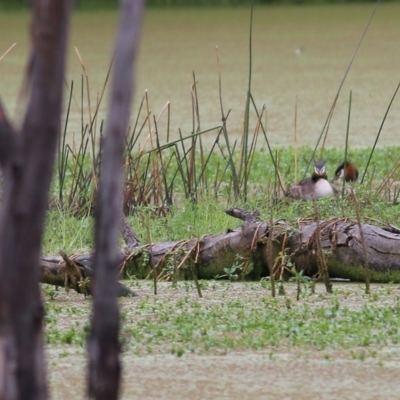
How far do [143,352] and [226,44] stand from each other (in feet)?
22.7

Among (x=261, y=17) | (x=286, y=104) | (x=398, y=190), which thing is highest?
(x=261, y=17)

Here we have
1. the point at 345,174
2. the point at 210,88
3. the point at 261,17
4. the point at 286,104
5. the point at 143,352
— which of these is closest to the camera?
the point at 143,352

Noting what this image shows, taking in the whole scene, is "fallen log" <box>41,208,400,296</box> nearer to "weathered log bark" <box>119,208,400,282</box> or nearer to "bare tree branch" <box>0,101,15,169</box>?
"weathered log bark" <box>119,208,400,282</box>

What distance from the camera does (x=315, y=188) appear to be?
13.3 ft

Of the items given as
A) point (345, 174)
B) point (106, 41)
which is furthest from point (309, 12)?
point (345, 174)

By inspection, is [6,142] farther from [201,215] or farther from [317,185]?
[317,185]

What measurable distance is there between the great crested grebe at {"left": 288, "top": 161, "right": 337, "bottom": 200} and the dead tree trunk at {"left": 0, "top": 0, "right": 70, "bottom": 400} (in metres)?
2.53

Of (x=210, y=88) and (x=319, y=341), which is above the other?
(x=210, y=88)

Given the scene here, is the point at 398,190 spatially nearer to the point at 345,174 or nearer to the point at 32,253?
the point at 345,174

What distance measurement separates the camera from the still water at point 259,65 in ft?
19.9

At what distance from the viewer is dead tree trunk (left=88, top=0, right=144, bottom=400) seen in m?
1.38

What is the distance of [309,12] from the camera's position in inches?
431

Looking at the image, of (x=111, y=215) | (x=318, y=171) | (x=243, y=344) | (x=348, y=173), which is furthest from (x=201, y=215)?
(x=111, y=215)

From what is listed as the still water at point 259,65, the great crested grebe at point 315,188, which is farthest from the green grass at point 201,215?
the still water at point 259,65
